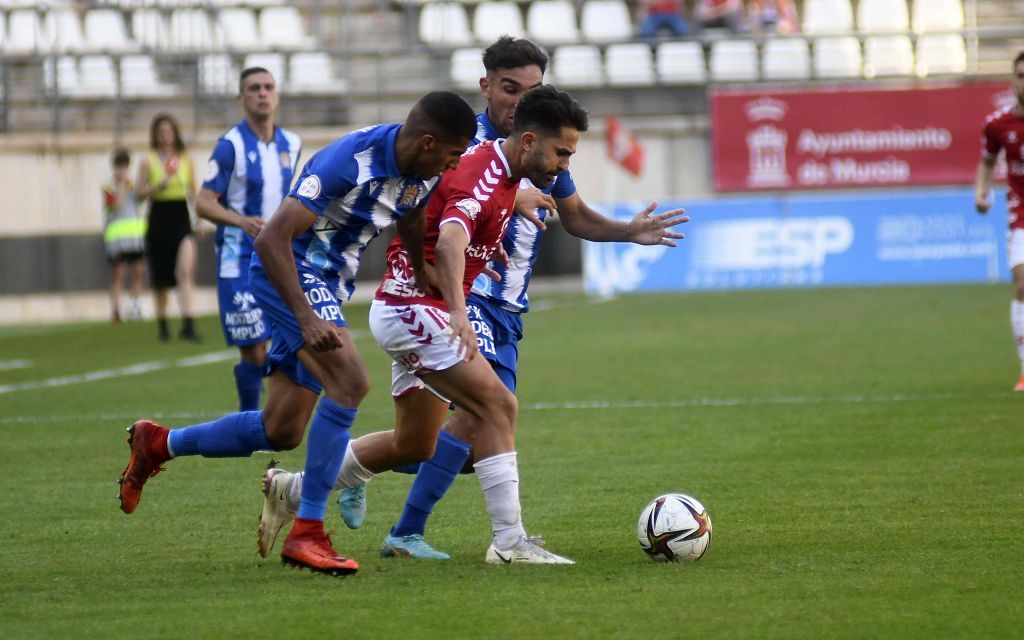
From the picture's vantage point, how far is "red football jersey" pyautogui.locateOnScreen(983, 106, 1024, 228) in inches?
449

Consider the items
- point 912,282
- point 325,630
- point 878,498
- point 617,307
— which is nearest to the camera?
point 325,630

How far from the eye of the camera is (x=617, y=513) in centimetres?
688

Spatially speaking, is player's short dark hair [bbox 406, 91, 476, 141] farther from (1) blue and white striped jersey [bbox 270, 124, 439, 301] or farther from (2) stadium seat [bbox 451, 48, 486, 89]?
(2) stadium seat [bbox 451, 48, 486, 89]

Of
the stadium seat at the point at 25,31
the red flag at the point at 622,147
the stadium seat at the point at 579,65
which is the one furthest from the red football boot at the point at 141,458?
the stadium seat at the point at 25,31

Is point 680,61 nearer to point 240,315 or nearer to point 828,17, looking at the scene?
point 828,17

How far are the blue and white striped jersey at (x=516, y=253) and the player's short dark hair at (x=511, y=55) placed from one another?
0.23m

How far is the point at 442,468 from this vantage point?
621 centimetres

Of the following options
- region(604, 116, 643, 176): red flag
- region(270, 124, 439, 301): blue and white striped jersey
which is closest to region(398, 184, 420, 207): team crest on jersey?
region(270, 124, 439, 301): blue and white striped jersey

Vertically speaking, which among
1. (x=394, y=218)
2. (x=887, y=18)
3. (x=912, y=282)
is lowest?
(x=912, y=282)

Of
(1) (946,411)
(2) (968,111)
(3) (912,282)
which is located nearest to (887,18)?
(2) (968,111)

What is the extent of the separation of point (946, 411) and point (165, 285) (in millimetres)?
9780

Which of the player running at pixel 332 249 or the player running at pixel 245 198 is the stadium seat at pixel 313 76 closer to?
the player running at pixel 245 198

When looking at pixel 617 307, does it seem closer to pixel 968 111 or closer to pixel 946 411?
pixel 968 111

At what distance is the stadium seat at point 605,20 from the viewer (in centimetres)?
2864
